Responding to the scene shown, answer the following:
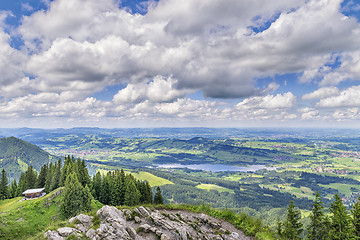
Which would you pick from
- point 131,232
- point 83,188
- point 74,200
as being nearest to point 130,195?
point 83,188

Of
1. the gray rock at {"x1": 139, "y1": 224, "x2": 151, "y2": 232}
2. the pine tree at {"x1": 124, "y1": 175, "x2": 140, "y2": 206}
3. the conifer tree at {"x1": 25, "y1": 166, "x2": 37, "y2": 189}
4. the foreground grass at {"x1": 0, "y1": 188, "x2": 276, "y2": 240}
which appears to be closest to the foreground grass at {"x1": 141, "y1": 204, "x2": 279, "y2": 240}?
the foreground grass at {"x1": 0, "y1": 188, "x2": 276, "y2": 240}

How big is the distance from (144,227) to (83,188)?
109 feet

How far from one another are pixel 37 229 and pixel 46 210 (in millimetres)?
9166

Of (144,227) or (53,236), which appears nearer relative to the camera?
(53,236)

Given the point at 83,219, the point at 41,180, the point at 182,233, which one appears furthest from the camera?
the point at 41,180

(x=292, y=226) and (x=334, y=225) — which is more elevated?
(x=334, y=225)

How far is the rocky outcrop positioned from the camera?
21.8 meters

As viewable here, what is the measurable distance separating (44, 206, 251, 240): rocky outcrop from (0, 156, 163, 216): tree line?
2636 cm

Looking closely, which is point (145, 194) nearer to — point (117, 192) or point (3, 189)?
point (117, 192)

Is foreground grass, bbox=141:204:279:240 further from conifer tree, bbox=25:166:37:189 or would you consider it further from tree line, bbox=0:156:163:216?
conifer tree, bbox=25:166:37:189

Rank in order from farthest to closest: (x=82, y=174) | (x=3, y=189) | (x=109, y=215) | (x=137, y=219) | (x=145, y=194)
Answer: (x=3, y=189) < (x=82, y=174) < (x=145, y=194) < (x=137, y=219) < (x=109, y=215)

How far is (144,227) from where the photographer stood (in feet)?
85.0

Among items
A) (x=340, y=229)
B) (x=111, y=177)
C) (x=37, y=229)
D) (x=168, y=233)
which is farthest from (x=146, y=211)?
(x=111, y=177)

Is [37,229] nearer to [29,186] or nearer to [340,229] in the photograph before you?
[29,186]
